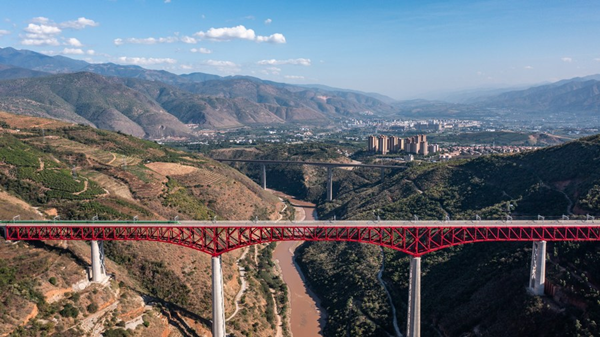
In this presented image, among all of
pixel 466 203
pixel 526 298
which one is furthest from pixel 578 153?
pixel 526 298

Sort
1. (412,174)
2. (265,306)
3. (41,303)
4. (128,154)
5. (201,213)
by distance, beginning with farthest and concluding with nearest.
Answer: (412,174) < (128,154) < (201,213) < (265,306) < (41,303)

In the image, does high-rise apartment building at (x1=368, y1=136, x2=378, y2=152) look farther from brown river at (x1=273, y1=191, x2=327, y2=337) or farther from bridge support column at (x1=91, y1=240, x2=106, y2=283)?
bridge support column at (x1=91, y1=240, x2=106, y2=283)

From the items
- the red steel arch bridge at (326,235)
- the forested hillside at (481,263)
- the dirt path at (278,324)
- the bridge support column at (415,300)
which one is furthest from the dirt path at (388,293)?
the dirt path at (278,324)

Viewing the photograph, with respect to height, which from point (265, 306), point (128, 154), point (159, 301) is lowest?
point (265, 306)

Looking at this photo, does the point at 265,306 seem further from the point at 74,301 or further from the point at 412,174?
the point at 412,174

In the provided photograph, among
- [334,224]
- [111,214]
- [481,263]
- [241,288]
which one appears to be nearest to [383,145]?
[481,263]

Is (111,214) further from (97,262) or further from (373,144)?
(373,144)
